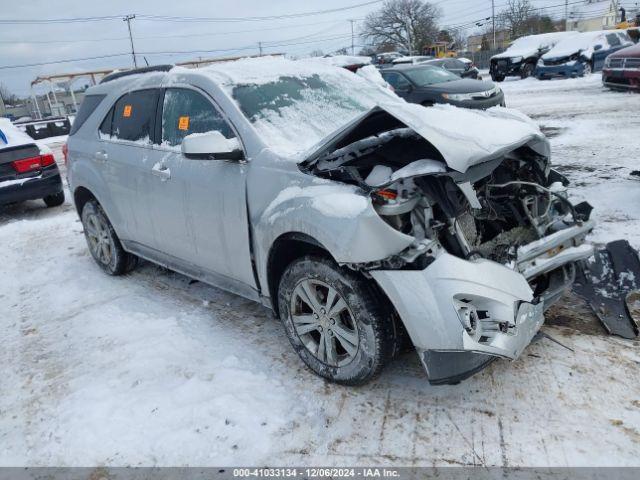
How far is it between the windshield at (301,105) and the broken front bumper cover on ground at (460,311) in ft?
3.78

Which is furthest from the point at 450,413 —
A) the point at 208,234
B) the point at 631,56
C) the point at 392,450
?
the point at 631,56

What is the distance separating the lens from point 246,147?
10.6 ft

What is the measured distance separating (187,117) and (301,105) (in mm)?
838

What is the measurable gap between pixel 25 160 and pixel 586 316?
774 cm

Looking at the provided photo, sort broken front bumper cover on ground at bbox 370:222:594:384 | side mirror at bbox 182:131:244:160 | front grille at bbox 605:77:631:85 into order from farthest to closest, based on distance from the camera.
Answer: front grille at bbox 605:77:631:85 → side mirror at bbox 182:131:244:160 → broken front bumper cover on ground at bbox 370:222:594:384

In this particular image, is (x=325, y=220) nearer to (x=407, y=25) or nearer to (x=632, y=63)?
(x=632, y=63)

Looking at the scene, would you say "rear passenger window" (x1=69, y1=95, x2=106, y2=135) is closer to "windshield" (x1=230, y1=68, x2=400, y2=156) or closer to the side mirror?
"windshield" (x1=230, y1=68, x2=400, y2=156)

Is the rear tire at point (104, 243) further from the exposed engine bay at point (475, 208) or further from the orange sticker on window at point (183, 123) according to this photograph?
the exposed engine bay at point (475, 208)

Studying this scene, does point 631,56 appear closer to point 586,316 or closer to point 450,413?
point 586,316

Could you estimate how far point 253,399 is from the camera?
2953mm

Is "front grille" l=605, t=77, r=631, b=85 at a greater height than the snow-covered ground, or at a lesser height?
greater

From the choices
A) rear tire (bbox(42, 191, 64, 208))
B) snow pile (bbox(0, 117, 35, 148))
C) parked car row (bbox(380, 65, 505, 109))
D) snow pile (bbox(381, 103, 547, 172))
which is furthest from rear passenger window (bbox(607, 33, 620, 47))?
snow pile (bbox(381, 103, 547, 172))

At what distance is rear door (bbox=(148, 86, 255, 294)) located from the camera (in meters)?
3.30

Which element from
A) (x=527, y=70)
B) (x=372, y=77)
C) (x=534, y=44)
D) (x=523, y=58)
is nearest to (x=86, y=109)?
(x=372, y=77)
